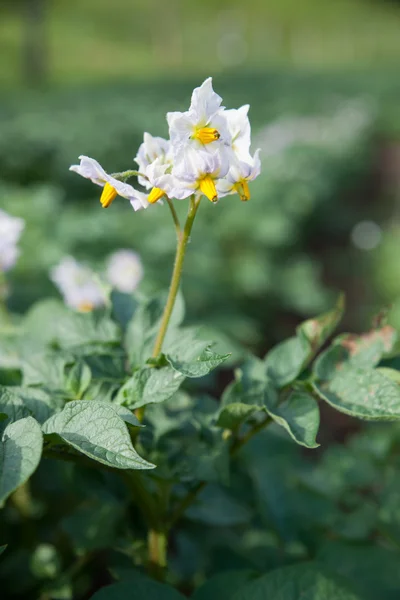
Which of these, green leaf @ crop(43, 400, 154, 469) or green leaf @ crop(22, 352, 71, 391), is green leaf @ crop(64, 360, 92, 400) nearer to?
green leaf @ crop(22, 352, 71, 391)

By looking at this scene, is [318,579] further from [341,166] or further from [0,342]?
[341,166]

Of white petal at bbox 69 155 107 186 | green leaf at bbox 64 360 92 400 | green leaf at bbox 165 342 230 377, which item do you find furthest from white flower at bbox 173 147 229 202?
green leaf at bbox 64 360 92 400

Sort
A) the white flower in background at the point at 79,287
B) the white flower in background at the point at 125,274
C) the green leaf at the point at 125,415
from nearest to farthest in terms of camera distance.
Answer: the green leaf at the point at 125,415 → the white flower in background at the point at 79,287 → the white flower in background at the point at 125,274

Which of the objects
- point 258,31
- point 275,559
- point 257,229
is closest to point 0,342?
point 275,559

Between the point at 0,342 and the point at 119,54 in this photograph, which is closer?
the point at 0,342

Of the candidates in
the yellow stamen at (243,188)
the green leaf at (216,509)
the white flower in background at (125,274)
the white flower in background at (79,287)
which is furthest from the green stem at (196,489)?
the white flower in background at (125,274)

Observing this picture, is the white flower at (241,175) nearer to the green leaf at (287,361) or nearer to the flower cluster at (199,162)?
the flower cluster at (199,162)

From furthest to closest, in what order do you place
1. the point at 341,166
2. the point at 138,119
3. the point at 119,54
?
1. the point at 119,54
2. the point at 138,119
3. the point at 341,166
